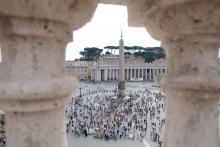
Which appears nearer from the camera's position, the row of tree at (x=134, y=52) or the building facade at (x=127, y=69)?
the building facade at (x=127, y=69)

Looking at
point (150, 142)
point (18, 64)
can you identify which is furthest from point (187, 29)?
point (150, 142)

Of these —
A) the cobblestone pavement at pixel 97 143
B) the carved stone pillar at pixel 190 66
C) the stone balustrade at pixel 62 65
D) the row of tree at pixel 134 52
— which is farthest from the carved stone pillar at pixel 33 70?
the row of tree at pixel 134 52

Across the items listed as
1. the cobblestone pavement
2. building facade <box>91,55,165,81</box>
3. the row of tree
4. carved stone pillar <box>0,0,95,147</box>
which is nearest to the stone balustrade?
carved stone pillar <box>0,0,95,147</box>

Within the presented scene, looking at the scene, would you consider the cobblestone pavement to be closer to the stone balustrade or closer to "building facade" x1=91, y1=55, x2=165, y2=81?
the stone balustrade

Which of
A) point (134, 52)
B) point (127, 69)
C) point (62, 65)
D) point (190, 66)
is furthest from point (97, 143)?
point (134, 52)

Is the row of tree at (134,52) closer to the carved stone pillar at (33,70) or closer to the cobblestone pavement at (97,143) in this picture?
the cobblestone pavement at (97,143)
